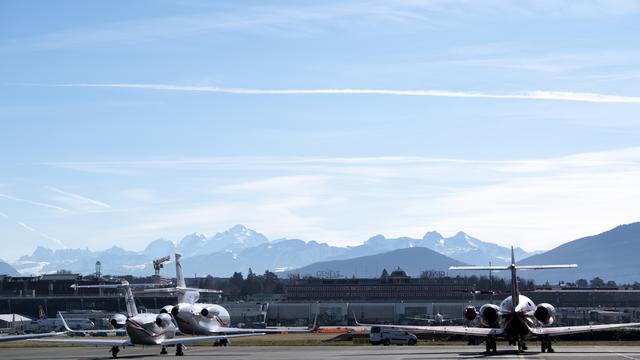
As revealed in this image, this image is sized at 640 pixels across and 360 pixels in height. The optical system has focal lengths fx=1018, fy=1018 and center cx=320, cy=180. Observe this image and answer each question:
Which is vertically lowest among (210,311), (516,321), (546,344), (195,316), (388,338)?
(546,344)

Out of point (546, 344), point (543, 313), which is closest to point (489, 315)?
point (543, 313)

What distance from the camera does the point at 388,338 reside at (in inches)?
3649

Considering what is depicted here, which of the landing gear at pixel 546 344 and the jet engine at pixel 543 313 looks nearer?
the jet engine at pixel 543 313

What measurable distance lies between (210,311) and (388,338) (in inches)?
772

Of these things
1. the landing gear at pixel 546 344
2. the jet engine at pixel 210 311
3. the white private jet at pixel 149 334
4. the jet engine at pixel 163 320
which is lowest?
the landing gear at pixel 546 344

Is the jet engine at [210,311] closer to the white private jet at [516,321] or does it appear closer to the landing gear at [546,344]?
the white private jet at [516,321]

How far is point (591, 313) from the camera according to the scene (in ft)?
600

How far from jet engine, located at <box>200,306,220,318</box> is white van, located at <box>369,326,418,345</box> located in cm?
1691

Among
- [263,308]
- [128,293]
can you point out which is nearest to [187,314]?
[128,293]

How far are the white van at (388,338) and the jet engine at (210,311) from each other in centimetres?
1691

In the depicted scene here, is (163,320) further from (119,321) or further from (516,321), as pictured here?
(516,321)

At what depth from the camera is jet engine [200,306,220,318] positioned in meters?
79.3

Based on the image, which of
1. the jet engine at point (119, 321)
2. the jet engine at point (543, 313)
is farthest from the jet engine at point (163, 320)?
the jet engine at point (543, 313)

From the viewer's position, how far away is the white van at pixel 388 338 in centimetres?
9231
